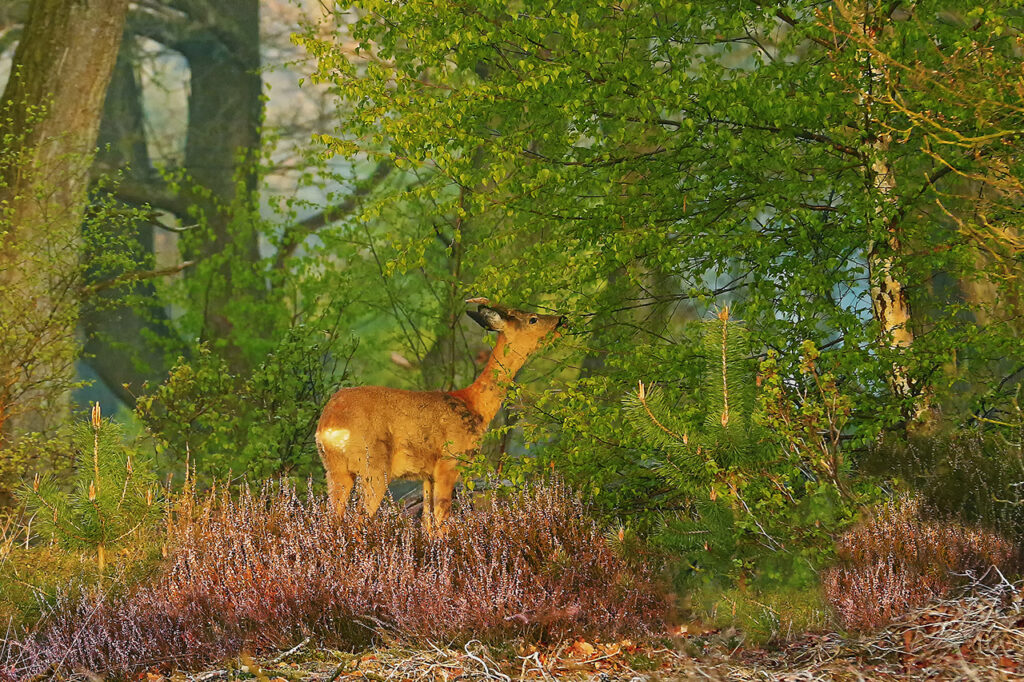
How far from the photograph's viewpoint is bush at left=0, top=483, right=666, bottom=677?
19.7ft

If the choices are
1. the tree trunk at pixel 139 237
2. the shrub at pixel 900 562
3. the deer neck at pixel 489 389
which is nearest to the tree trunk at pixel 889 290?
the shrub at pixel 900 562

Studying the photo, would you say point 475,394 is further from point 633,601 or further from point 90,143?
point 90,143

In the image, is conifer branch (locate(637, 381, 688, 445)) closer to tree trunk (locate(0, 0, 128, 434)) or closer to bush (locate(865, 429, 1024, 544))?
bush (locate(865, 429, 1024, 544))

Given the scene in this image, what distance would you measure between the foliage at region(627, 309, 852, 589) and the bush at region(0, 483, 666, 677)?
517mm

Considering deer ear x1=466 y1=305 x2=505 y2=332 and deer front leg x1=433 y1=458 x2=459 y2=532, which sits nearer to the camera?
deer front leg x1=433 y1=458 x2=459 y2=532

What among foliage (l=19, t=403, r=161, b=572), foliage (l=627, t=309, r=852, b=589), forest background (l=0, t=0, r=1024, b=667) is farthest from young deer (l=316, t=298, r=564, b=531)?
foliage (l=627, t=309, r=852, b=589)

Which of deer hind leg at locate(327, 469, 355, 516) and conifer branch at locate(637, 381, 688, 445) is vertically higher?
conifer branch at locate(637, 381, 688, 445)

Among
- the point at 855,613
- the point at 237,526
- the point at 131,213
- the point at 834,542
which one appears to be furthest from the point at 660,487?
the point at 131,213

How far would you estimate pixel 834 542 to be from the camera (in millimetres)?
6676

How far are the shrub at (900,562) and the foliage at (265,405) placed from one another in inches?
252

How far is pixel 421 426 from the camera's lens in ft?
30.5

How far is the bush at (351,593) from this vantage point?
236 inches

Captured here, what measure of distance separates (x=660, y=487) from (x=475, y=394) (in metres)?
1.87

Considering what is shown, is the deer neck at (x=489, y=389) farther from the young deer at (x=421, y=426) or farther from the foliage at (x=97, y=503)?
the foliage at (x=97, y=503)
